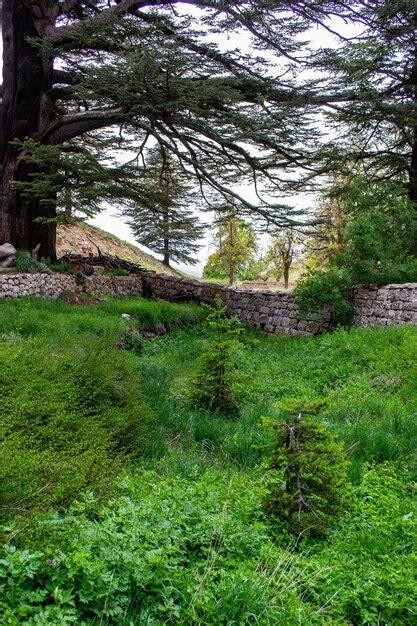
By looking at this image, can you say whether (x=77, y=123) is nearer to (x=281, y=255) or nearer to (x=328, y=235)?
(x=328, y=235)

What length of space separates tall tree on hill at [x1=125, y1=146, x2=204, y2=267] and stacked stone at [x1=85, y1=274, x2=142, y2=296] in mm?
1880

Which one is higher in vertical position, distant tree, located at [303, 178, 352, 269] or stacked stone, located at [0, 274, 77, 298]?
distant tree, located at [303, 178, 352, 269]

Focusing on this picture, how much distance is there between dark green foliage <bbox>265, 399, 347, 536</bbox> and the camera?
340 cm

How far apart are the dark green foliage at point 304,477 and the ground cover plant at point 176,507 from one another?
0.06m

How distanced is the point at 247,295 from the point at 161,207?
3.63m

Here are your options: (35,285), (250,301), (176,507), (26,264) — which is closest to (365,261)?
(250,301)

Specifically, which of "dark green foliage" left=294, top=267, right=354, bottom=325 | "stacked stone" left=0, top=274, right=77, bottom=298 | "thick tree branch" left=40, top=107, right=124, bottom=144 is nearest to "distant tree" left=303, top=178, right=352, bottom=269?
"dark green foliage" left=294, top=267, right=354, bottom=325

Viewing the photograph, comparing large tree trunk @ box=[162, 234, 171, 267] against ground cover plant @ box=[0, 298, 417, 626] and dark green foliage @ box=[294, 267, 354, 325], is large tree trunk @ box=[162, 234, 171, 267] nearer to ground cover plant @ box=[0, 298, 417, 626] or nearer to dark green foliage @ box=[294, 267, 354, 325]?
dark green foliage @ box=[294, 267, 354, 325]

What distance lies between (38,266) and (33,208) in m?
2.49

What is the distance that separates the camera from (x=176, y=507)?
10.6ft

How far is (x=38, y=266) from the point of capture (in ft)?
40.6

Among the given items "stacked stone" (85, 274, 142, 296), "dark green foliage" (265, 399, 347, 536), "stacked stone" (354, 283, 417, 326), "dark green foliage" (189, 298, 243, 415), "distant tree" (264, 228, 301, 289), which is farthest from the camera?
"distant tree" (264, 228, 301, 289)

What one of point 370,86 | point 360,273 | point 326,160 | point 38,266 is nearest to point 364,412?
point 360,273

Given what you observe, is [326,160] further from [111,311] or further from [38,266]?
[38,266]
